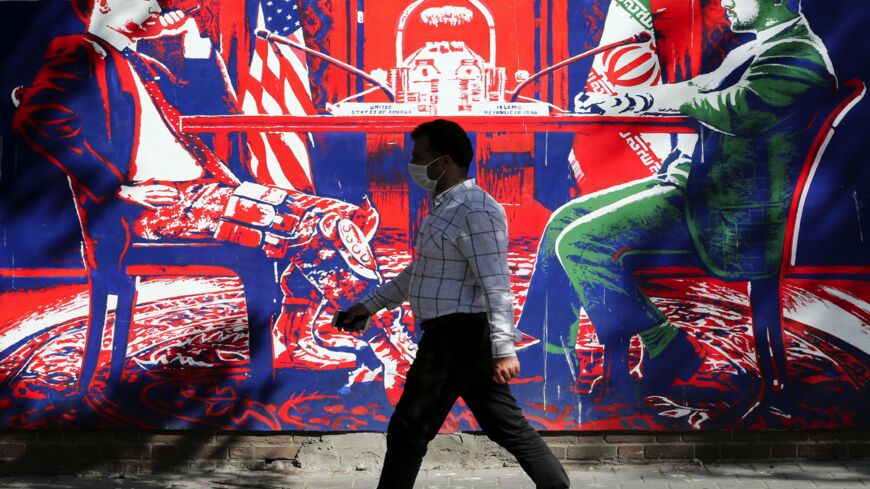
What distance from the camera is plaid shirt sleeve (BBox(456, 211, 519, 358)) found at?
14.6 ft

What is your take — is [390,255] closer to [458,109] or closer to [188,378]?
[458,109]

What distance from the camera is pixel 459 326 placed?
15.0 ft

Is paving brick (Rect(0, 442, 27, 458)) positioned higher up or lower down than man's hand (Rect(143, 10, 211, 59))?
lower down

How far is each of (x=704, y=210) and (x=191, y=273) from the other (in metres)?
2.80

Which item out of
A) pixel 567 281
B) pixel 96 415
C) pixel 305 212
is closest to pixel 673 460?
pixel 567 281

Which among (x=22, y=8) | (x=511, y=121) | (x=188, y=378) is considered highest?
(x=22, y=8)

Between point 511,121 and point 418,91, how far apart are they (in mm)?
525

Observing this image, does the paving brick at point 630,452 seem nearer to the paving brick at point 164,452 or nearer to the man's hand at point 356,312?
the man's hand at point 356,312

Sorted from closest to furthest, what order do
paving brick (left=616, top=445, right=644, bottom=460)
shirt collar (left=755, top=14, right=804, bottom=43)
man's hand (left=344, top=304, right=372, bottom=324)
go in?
man's hand (left=344, top=304, right=372, bottom=324), shirt collar (left=755, top=14, right=804, bottom=43), paving brick (left=616, top=445, right=644, bottom=460)

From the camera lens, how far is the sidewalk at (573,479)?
5.94 meters

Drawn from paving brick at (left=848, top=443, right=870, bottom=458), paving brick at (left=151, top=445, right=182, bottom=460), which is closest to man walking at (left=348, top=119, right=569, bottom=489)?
paving brick at (left=151, top=445, right=182, bottom=460)

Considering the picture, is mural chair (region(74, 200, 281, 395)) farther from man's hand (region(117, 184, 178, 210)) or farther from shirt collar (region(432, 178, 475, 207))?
shirt collar (region(432, 178, 475, 207))

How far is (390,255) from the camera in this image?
6160 mm

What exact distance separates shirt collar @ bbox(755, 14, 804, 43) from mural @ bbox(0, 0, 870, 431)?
0.01m
